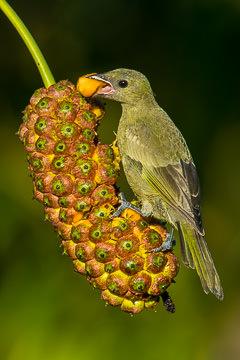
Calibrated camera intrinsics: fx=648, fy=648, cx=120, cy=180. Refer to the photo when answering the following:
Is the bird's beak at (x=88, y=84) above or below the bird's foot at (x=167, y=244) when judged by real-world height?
above

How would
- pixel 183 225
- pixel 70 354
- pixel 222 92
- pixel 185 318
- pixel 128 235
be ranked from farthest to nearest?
pixel 222 92
pixel 185 318
pixel 70 354
pixel 183 225
pixel 128 235

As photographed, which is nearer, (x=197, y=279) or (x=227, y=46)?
(x=197, y=279)

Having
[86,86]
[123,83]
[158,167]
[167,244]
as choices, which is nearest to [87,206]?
[167,244]

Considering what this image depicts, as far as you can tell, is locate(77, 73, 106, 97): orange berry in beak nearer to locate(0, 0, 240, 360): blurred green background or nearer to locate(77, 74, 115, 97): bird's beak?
locate(77, 74, 115, 97): bird's beak

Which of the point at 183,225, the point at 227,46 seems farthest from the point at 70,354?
the point at 227,46

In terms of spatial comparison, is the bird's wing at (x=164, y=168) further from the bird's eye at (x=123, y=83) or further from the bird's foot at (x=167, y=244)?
the bird's foot at (x=167, y=244)

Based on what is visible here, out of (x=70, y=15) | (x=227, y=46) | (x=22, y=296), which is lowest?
(x=22, y=296)

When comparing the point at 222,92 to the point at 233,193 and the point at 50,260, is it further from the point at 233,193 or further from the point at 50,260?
the point at 50,260

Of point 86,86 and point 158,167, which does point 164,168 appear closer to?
point 158,167

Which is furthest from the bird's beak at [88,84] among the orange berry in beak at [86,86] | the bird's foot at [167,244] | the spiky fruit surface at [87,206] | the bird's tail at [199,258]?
the bird's tail at [199,258]
